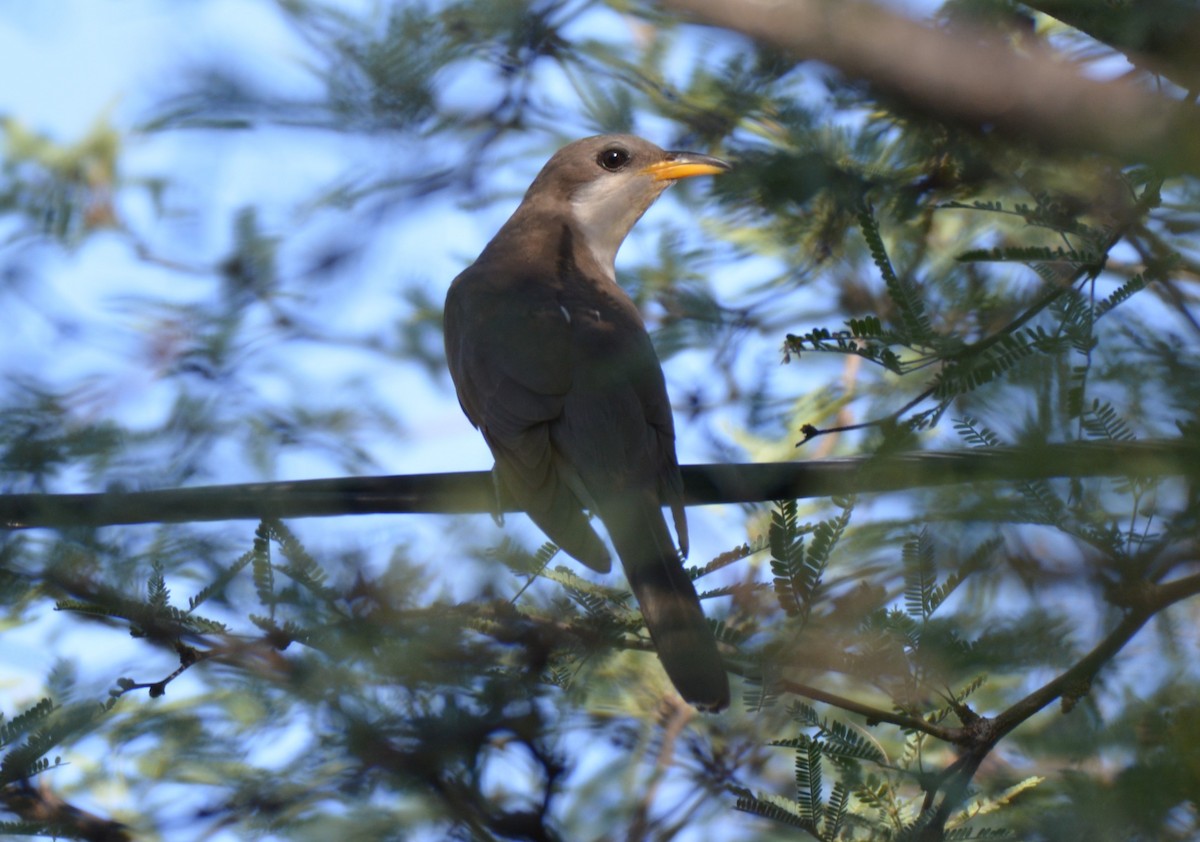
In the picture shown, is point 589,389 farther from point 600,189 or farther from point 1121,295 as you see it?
point 1121,295

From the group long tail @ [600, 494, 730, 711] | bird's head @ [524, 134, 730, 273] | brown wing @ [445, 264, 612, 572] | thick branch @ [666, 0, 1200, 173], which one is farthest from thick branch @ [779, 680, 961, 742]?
bird's head @ [524, 134, 730, 273]

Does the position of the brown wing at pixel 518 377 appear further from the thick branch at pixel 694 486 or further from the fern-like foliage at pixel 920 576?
the fern-like foliage at pixel 920 576

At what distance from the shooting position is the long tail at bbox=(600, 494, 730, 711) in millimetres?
2326

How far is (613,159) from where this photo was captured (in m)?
4.97

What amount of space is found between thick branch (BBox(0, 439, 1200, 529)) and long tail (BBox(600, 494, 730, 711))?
0.20 meters

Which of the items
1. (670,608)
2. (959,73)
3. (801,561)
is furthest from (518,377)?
(959,73)

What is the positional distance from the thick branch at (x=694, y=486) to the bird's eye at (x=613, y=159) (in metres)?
2.01

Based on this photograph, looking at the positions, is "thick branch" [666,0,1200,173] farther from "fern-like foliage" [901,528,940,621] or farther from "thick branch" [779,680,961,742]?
"thick branch" [779,680,961,742]

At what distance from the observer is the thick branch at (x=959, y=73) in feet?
6.07

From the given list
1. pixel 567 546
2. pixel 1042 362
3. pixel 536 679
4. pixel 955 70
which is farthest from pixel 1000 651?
pixel 567 546

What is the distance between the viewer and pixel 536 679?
193cm

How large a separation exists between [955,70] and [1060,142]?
222mm

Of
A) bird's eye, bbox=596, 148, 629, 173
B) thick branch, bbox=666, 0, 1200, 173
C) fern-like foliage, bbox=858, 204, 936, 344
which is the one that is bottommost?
fern-like foliage, bbox=858, 204, 936, 344

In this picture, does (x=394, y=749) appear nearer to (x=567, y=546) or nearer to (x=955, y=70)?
(x=567, y=546)
